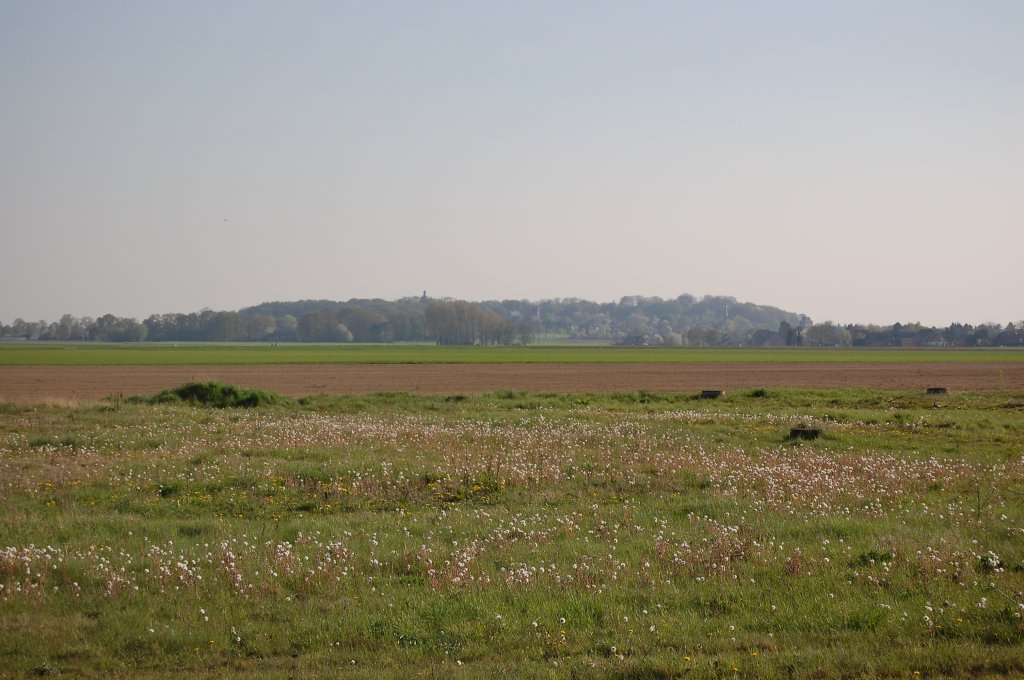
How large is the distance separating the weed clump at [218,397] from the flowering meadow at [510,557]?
14438mm

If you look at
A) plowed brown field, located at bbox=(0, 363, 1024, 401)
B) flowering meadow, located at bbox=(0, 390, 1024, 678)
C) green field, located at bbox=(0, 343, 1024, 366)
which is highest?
flowering meadow, located at bbox=(0, 390, 1024, 678)

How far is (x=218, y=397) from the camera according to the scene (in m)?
38.0

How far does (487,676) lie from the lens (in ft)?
26.1

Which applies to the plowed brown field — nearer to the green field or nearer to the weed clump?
the weed clump

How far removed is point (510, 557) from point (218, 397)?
29179mm

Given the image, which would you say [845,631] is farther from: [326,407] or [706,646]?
[326,407]

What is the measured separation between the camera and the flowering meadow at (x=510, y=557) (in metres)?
8.64

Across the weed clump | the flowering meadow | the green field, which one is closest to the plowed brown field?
the weed clump

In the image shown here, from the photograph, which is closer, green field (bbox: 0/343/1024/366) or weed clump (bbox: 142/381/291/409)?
weed clump (bbox: 142/381/291/409)

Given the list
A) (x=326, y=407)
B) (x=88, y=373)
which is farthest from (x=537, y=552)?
(x=88, y=373)

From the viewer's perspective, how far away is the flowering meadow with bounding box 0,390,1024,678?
8641 millimetres

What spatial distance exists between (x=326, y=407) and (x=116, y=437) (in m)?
14.8

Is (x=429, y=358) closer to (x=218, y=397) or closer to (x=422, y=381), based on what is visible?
(x=422, y=381)

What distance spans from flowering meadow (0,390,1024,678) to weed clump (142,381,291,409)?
47.4 ft
